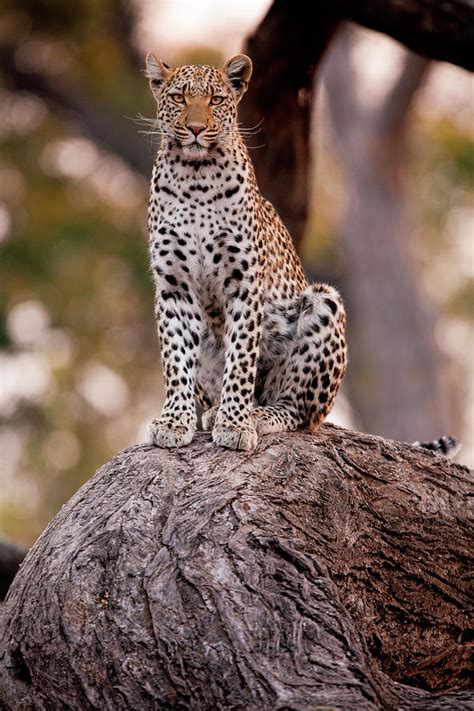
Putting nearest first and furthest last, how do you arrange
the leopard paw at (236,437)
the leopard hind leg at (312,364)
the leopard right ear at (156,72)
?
the leopard paw at (236,437)
the leopard right ear at (156,72)
the leopard hind leg at (312,364)

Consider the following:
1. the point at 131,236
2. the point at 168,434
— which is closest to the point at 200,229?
the point at 168,434

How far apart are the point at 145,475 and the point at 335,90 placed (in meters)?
20.3

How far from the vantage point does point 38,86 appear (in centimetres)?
2573

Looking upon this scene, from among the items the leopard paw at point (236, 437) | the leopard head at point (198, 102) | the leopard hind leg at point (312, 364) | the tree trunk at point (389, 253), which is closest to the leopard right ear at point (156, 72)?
the leopard head at point (198, 102)

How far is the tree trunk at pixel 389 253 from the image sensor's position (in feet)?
74.0

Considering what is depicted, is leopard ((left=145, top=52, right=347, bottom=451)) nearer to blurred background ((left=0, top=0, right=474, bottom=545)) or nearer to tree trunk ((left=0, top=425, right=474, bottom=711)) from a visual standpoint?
tree trunk ((left=0, top=425, right=474, bottom=711))

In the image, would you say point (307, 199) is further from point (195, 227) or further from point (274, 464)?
point (274, 464)

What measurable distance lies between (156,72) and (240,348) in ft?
5.38

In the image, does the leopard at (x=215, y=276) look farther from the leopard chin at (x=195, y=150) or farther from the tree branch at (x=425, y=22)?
the tree branch at (x=425, y=22)

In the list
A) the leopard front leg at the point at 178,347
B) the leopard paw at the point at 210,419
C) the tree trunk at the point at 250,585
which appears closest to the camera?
the tree trunk at the point at 250,585

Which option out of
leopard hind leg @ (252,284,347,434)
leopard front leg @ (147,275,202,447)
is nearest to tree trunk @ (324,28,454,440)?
leopard hind leg @ (252,284,347,434)

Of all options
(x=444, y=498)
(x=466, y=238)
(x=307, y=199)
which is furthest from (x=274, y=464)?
(x=466, y=238)

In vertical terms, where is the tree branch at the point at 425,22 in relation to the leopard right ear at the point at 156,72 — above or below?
above

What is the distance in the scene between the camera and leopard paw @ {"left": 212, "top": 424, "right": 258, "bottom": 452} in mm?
7035
